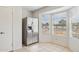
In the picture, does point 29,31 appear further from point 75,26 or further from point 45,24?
point 75,26

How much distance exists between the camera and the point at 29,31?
3879 millimetres

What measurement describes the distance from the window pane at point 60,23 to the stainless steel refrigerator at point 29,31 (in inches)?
35.0

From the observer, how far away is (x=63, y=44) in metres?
3.44

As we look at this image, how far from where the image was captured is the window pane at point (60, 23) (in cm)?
339

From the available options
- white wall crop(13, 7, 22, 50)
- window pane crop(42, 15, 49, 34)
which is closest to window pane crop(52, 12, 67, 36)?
window pane crop(42, 15, 49, 34)

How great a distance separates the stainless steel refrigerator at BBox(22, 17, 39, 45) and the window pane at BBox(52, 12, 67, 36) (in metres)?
0.89

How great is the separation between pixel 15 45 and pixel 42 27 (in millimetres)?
1682

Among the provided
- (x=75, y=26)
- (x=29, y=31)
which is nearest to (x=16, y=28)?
(x=29, y=31)

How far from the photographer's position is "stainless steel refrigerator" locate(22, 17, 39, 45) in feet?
12.4

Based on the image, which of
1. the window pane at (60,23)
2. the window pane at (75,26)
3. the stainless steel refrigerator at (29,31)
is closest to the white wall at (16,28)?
the stainless steel refrigerator at (29,31)

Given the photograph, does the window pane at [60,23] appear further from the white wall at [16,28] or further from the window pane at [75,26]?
the white wall at [16,28]
